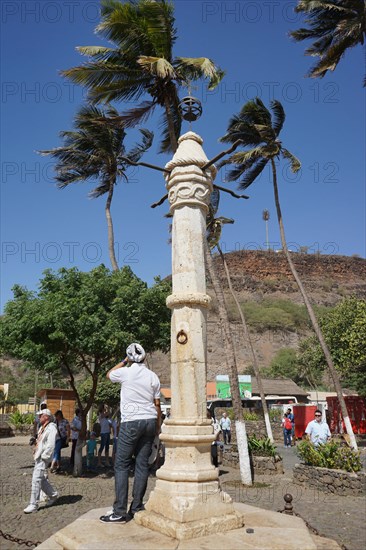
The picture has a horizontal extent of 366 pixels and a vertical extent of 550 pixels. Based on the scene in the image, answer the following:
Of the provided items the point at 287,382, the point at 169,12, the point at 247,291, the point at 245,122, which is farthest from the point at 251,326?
the point at 169,12

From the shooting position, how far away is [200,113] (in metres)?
6.24

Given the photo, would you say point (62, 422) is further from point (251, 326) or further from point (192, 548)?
point (251, 326)

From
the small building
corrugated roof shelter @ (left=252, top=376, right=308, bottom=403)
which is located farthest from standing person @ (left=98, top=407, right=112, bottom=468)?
corrugated roof shelter @ (left=252, top=376, right=308, bottom=403)

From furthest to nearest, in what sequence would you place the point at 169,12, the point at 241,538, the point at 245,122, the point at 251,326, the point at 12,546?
the point at 251,326
the point at 245,122
the point at 169,12
the point at 12,546
the point at 241,538

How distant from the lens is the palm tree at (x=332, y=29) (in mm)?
14820

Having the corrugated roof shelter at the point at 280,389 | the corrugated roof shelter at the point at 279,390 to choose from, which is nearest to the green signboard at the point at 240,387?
the corrugated roof shelter at the point at 279,390

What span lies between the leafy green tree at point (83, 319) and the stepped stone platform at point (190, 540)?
760 centimetres

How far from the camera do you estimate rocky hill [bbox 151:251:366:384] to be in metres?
71.9

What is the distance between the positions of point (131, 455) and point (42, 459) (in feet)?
12.7

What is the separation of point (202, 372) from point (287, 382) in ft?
116

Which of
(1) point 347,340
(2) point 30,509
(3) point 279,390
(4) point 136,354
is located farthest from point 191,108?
(3) point 279,390

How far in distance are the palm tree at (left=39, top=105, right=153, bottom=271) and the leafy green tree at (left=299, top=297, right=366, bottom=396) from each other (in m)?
14.0

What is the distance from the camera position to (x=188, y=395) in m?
4.82

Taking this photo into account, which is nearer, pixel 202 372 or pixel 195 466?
pixel 195 466
